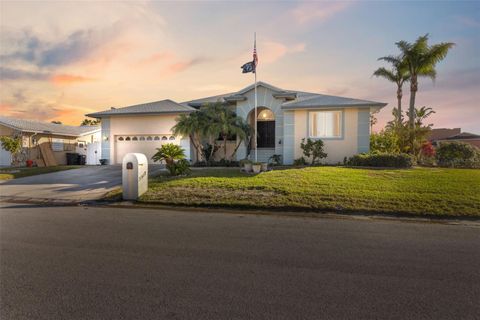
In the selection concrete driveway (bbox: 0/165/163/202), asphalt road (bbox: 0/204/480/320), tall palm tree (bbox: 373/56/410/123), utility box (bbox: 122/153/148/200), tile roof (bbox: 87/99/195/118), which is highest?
tall palm tree (bbox: 373/56/410/123)

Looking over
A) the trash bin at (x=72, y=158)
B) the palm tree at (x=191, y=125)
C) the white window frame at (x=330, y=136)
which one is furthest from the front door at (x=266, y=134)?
the trash bin at (x=72, y=158)

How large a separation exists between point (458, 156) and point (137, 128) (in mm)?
19862

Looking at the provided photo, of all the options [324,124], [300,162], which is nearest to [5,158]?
[300,162]

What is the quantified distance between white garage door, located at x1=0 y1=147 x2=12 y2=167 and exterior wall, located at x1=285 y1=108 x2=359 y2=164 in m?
21.9

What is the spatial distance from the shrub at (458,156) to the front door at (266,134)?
9.68 metres

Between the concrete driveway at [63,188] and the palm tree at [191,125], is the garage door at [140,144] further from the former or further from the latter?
the concrete driveway at [63,188]

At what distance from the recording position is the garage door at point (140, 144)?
64.1ft

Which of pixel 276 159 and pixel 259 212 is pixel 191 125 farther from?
pixel 259 212

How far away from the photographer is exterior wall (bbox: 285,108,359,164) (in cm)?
1645

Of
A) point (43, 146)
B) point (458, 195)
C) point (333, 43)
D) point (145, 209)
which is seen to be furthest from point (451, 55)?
point (43, 146)

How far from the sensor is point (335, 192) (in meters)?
8.91

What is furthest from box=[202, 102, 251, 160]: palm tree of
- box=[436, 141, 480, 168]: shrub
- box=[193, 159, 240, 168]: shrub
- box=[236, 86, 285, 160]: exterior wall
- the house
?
box=[436, 141, 480, 168]: shrub

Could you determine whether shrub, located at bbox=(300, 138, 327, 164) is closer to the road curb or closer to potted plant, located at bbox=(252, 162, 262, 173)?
potted plant, located at bbox=(252, 162, 262, 173)

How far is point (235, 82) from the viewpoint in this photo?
70.5ft
